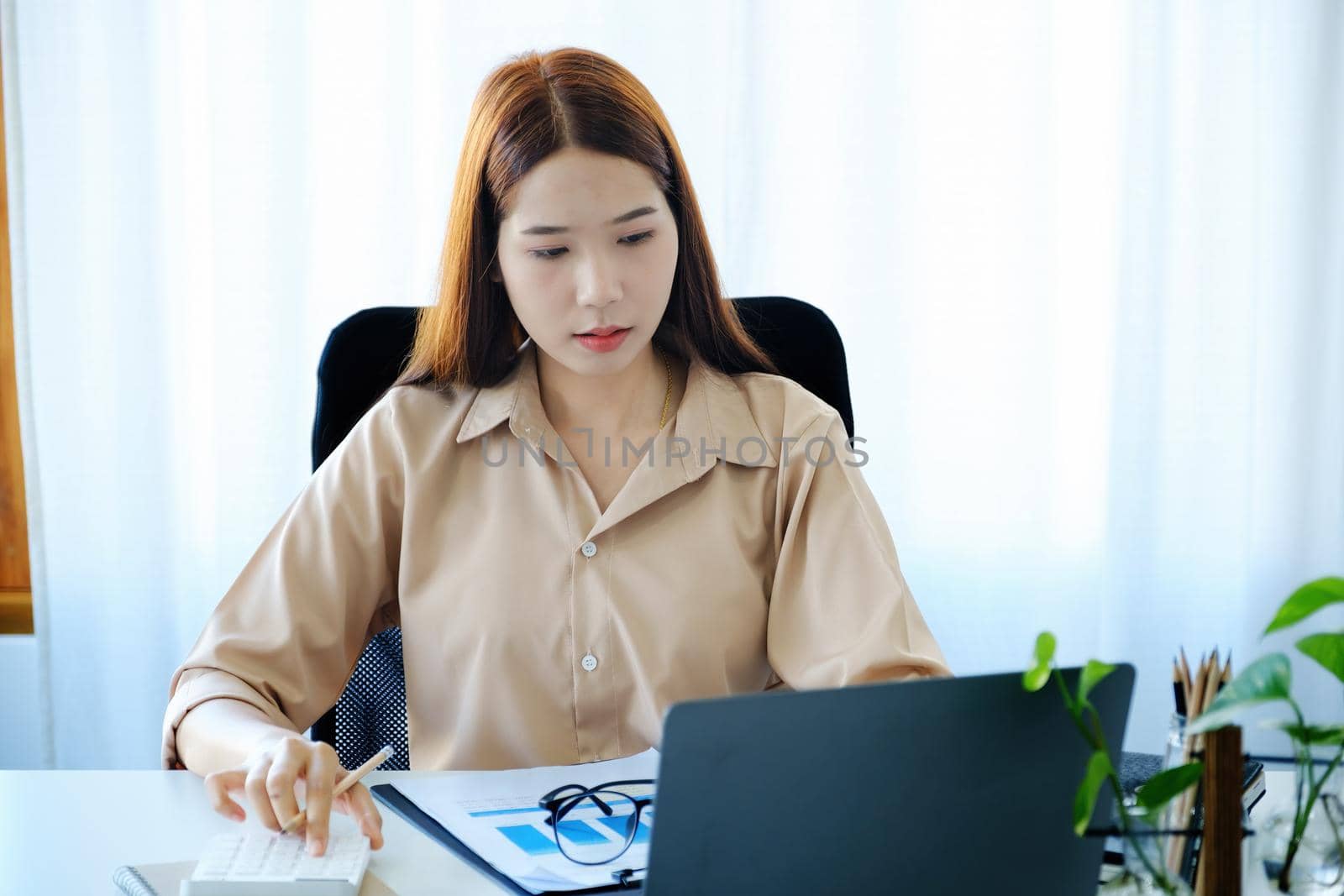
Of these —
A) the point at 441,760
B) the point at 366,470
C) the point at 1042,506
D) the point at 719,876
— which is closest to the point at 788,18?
A: the point at 1042,506

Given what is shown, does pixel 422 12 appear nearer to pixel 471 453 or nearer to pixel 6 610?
pixel 471 453

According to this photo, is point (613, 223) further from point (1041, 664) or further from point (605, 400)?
point (1041, 664)

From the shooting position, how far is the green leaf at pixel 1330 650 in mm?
613

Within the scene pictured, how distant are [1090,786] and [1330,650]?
14 centimetres

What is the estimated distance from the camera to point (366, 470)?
133 centimetres

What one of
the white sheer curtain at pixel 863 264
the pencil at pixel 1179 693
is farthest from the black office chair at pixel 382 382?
the white sheer curtain at pixel 863 264

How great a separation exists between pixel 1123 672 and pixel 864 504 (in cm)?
64

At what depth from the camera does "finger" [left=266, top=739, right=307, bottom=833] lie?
35.2 inches

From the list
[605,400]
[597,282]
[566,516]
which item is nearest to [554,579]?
[566,516]

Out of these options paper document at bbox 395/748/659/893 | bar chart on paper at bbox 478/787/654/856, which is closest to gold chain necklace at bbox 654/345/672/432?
paper document at bbox 395/748/659/893

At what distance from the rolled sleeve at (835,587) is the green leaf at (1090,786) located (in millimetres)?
555

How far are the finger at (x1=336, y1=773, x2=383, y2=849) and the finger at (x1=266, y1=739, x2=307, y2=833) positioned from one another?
0.11ft

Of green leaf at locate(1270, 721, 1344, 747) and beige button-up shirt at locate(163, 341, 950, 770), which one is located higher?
green leaf at locate(1270, 721, 1344, 747)

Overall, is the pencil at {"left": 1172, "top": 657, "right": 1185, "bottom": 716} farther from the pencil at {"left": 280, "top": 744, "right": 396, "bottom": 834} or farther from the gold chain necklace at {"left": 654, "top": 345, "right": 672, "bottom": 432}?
the gold chain necklace at {"left": 654, "top": 345, "right": 672, "bottom": 432}
